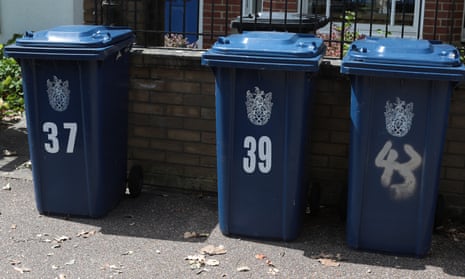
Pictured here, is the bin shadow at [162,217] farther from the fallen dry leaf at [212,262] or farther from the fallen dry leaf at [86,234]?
the fallen dry leaf at [212,262]

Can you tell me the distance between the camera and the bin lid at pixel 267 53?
4484mm

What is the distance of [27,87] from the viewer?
196 inches

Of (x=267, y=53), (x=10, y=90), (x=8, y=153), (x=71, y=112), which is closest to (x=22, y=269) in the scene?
(x=71, y=112)

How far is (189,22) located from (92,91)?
220 inches

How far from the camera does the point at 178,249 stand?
473cm

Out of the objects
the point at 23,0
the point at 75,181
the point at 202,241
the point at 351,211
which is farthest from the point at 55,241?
the point at 23,0

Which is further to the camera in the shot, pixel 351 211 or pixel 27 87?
pixel 27 87

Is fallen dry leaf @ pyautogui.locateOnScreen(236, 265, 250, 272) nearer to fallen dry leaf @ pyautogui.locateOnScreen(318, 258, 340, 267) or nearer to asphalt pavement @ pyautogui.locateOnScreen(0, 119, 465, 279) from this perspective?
asphalt pavement @ pyautogui.locateOnScreen(0, 119, 465, 279)

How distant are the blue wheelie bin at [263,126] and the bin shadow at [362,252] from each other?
0.51 ft

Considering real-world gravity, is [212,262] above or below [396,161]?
below

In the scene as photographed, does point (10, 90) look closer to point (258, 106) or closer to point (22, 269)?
point (22, 269)

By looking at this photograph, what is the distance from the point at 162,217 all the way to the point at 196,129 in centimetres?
77

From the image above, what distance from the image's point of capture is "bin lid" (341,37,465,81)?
14.0 ft

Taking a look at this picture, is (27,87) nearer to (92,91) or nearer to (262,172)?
(92,91)
